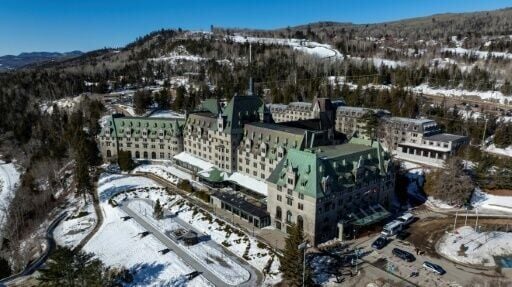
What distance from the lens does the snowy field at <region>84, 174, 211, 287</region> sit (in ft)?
186

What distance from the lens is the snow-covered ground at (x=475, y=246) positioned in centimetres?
5922

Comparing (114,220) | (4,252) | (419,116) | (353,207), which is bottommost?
(4,252)

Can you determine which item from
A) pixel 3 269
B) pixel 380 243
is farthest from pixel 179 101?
pixel 380 243

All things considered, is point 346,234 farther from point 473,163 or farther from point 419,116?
point 419,116

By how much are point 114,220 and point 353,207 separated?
50.0 m

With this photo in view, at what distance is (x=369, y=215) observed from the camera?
6844 cm

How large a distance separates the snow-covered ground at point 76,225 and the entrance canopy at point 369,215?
54.2 metres

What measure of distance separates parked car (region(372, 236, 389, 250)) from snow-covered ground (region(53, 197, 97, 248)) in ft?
185

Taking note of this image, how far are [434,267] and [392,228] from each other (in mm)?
11774

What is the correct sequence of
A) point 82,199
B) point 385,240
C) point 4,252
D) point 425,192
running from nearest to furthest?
1. point 385,240
2. point 4,252
3. point 425,192
4. point 82,199

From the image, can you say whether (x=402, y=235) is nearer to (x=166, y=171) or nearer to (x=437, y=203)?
(x=437, y=203)

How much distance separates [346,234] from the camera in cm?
6594

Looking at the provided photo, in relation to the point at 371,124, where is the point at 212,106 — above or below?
above

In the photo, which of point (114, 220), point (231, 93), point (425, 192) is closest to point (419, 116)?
A: point (425, 192)
